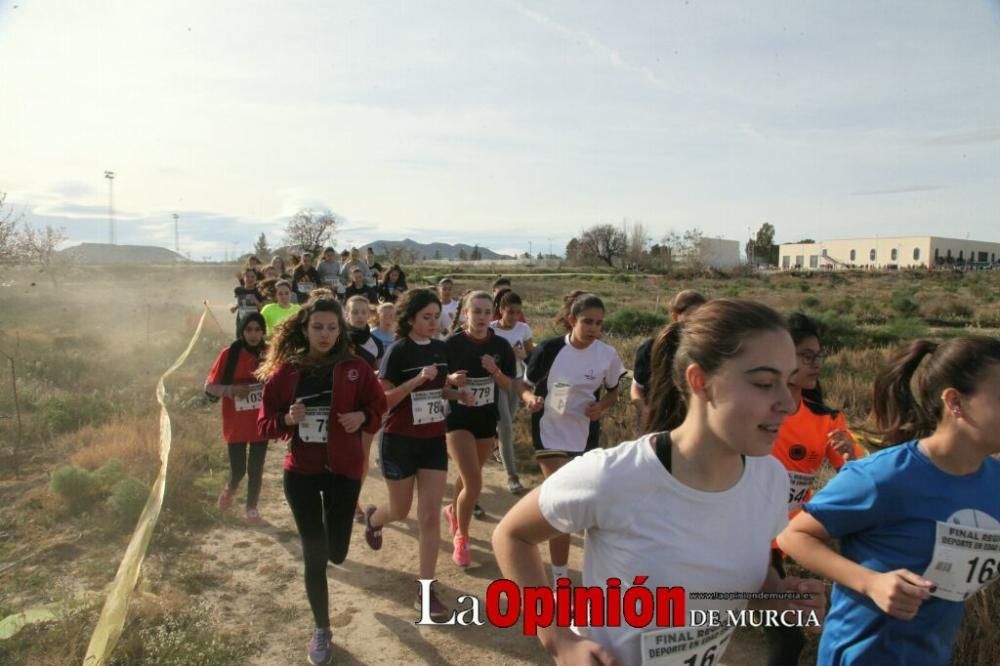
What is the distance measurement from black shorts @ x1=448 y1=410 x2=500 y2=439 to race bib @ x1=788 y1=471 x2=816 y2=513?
234 cm

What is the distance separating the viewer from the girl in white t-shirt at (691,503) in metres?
1.74

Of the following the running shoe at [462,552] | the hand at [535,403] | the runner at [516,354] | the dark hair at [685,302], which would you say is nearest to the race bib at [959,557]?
the dark hair at [685,302]

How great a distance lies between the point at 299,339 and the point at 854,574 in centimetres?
328

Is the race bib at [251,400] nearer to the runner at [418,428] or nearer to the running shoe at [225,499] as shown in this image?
the running shoe at [225,499]

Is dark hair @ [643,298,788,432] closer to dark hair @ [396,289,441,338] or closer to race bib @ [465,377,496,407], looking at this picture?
dark hair @ [396,289,441,338]

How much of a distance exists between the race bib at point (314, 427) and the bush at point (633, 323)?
623 inches

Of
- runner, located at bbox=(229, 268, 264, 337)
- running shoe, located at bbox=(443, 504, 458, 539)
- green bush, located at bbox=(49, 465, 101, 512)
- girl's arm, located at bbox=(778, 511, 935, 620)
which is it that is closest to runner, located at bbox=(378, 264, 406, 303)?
runner, located at bbox=(229, 268, 264, 337)

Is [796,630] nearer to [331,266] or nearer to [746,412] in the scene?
[746,412]

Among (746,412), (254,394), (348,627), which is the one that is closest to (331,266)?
(254,394)

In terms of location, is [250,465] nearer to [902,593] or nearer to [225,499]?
[225,499]

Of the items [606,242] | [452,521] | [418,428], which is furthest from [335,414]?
[606,242]

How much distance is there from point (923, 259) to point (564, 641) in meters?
130

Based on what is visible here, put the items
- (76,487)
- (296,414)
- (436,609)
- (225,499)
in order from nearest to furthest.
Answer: (296,414) → (436,609) → (225,499) → (76,487)

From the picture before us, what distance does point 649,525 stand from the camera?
68.6 inches
